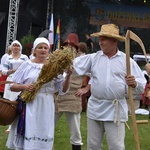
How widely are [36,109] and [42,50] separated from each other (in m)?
0.66

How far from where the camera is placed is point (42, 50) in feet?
15.9

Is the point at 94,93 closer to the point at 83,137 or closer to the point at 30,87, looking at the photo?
the point at 30,87

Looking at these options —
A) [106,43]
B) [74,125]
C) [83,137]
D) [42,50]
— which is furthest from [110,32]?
[83,137]

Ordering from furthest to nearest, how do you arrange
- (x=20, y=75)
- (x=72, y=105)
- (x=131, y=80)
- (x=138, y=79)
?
(x=72, y=105) < (x=20, y=75) < (x=138, y=79) < (x=131, y=80)

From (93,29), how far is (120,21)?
150 centimetres

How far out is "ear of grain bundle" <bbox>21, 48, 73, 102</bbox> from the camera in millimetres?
4605

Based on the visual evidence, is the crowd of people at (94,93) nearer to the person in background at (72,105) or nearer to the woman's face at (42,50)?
the woman's face at (42,50)


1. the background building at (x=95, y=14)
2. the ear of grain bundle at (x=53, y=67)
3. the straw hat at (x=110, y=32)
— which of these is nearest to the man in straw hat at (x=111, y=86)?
the straw hat at (x=110, y=32)

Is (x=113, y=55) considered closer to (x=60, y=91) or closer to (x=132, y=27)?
(x=60, y=91)

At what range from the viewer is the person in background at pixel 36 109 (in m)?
4.71

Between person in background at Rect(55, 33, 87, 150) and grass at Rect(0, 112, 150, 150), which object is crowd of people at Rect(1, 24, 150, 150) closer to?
person in background at Rect(55, 33, 87, 150)

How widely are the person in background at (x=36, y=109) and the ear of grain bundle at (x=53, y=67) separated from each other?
0.06 meters

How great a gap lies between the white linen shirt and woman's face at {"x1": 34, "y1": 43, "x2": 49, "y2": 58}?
0.57 meters

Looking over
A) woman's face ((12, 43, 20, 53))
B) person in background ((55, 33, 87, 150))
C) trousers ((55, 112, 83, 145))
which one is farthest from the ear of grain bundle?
woman's face ((12, 43, 20, 53))
